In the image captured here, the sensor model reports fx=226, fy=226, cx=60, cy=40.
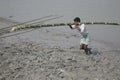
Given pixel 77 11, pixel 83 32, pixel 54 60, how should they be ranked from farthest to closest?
1. pixel 77 11
2. pixel 83 32
3. pixel 54 60

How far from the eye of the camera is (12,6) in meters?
16.9

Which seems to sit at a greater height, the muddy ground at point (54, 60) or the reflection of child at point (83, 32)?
the reflection of child at point (83, 32)

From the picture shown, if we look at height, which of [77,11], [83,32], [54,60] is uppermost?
[77,11]

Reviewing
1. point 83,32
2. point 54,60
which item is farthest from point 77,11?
point 54,60

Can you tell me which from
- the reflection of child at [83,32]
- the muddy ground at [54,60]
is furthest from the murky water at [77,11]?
the reflection of child at [83,32]

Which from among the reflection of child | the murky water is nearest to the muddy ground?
the reflection of child

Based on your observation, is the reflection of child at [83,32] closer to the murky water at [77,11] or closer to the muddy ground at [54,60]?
the muddy ground at [54,60]

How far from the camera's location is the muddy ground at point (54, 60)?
5555 mm

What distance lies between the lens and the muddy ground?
555 centimetres

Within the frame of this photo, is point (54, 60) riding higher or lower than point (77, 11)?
lower

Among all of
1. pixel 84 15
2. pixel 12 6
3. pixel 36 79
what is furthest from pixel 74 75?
pixel 12 6

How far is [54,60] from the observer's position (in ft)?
21.1

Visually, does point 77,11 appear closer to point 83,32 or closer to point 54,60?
point 83,32

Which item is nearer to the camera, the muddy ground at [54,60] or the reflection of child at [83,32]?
the muddy ground at [54,60]
